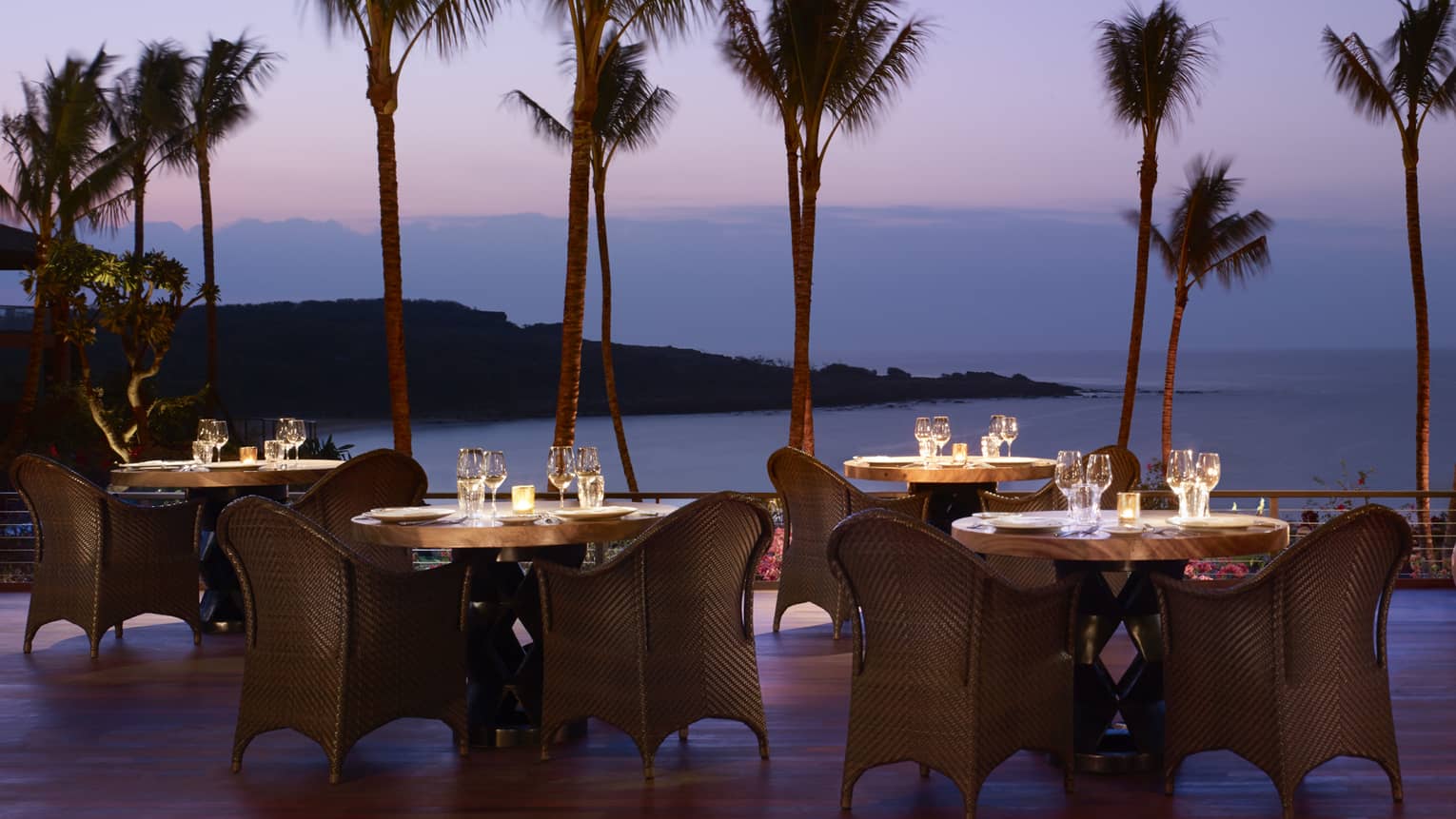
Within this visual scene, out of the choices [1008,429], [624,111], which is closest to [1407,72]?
[624,111]

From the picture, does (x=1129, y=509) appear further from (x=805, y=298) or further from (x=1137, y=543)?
(x=805, y=298)

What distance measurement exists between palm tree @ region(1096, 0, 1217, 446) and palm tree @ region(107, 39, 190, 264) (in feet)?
51.9

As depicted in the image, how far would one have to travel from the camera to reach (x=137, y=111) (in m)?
25.9

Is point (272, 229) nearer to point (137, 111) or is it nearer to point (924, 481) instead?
point (137, 111)

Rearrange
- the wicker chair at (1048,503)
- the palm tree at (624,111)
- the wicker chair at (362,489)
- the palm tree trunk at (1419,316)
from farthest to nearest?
the palm tree at (624,111)
the palm tree trunk at (1419,316)
the wicker chair at (1048,503)
the wicker chair at (362,489)

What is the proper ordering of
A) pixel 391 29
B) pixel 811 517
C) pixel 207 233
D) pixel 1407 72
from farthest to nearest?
pixel 207 233 → pixel 1407 72 → pixel 391 29 → pixel 811 517

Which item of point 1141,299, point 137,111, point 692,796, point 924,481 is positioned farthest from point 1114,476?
point 137,111

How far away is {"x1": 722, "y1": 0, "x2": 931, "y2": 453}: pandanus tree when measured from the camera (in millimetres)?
15312

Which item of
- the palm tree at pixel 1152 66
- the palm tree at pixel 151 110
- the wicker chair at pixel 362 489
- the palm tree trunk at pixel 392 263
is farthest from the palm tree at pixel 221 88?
the wicker chair at pixel 362 489

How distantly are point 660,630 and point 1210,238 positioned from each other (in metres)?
23.3

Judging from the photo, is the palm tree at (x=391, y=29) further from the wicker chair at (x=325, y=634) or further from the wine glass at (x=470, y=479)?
the wicker chair at (x=325, y=634)

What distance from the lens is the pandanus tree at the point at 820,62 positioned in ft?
50.2

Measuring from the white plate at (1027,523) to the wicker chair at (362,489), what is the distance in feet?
8.72

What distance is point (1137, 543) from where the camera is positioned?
4.27 metres
